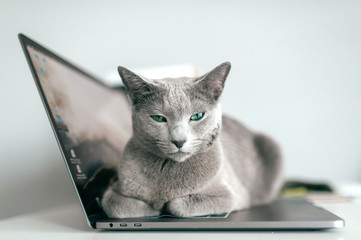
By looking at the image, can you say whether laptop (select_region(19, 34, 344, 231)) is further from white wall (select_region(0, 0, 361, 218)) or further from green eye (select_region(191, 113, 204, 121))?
white wall (select_region(0, 0, 361, 218))

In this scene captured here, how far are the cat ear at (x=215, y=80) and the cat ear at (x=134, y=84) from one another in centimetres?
13

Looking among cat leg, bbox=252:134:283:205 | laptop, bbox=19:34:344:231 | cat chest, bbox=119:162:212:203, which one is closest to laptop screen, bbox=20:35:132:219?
laptop, bbox=19:34:344:231

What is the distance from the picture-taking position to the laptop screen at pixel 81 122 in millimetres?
905

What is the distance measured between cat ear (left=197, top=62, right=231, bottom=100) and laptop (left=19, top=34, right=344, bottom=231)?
0.96ft

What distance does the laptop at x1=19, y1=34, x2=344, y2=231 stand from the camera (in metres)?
0.82

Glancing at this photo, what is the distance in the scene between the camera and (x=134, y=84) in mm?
886

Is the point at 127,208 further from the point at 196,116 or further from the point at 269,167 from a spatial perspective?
the point at 269,167

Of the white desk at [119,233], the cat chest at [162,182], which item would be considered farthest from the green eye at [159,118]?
the white desk at [119,233]

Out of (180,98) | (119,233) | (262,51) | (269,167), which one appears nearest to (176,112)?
(180,98)

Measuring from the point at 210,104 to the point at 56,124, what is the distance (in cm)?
40

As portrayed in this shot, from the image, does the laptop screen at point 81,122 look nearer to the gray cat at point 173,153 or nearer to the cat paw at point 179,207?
the gray cat at point 173,153

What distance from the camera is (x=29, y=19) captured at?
191cm

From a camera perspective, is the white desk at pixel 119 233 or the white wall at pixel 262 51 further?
the white wall at pixel 262 51

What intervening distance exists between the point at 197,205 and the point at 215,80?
1.07ft
